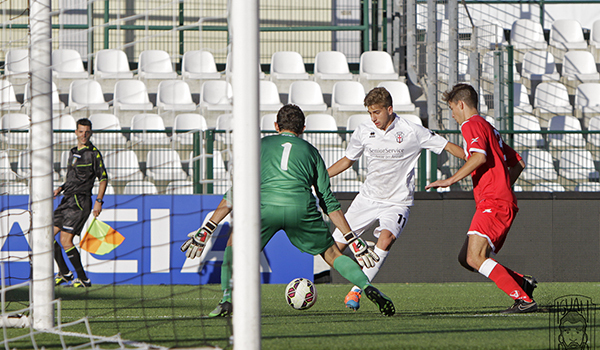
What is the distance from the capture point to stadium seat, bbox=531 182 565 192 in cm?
1023

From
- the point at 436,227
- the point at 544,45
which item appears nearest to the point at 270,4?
the point at 544,45

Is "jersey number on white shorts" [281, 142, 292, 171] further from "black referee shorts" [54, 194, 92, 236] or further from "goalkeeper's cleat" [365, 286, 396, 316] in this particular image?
"black referee shorts" [54, 194, 92, 236]

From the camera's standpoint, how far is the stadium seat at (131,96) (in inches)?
493

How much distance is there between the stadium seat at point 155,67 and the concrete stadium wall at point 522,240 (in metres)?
5.75

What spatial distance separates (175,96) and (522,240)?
6831mm

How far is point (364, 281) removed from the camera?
17.7ft

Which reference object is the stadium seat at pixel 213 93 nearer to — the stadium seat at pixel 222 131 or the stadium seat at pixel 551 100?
the stadium seat at pixel 222 131

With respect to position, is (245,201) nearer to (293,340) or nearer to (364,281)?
(293,340)

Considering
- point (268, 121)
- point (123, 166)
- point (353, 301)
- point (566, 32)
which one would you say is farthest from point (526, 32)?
point (353, 301)

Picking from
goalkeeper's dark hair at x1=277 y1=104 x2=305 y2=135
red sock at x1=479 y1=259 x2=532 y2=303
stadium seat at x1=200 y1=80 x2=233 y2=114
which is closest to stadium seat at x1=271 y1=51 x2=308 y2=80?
stadium seat at x1=200 y1=80 x2=233 y2=114

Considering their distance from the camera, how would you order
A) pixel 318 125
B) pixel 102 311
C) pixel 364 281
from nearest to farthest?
pixel 364 281
pixel 102 311
pixel 318 125

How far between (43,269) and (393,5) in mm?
11653

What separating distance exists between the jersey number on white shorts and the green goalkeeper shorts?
33cm

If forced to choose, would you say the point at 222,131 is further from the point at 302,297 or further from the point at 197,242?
the point at 197,242
